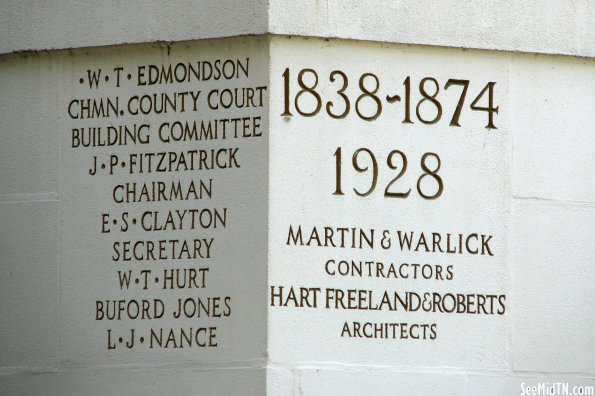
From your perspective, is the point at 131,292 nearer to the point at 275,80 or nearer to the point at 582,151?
the point at 275,80

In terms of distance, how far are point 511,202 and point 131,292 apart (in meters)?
2.30

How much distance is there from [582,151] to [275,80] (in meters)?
1.99

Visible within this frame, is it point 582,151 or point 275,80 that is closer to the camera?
point 275,80

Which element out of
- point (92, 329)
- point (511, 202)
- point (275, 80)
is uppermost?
point (275, 80)

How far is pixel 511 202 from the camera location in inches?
375

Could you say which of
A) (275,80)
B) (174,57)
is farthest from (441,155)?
(174,57)

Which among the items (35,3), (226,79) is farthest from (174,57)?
(35,3)

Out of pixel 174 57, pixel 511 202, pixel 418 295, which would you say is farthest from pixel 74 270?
pixel 511 202

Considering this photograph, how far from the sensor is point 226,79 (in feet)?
30.4

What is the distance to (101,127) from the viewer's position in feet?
31.3

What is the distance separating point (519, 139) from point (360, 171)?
40.5 inches

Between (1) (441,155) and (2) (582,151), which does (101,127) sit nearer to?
(1) (441,155)

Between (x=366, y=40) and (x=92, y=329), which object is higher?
(x=366, y=40)

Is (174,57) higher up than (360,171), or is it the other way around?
(174,57)
